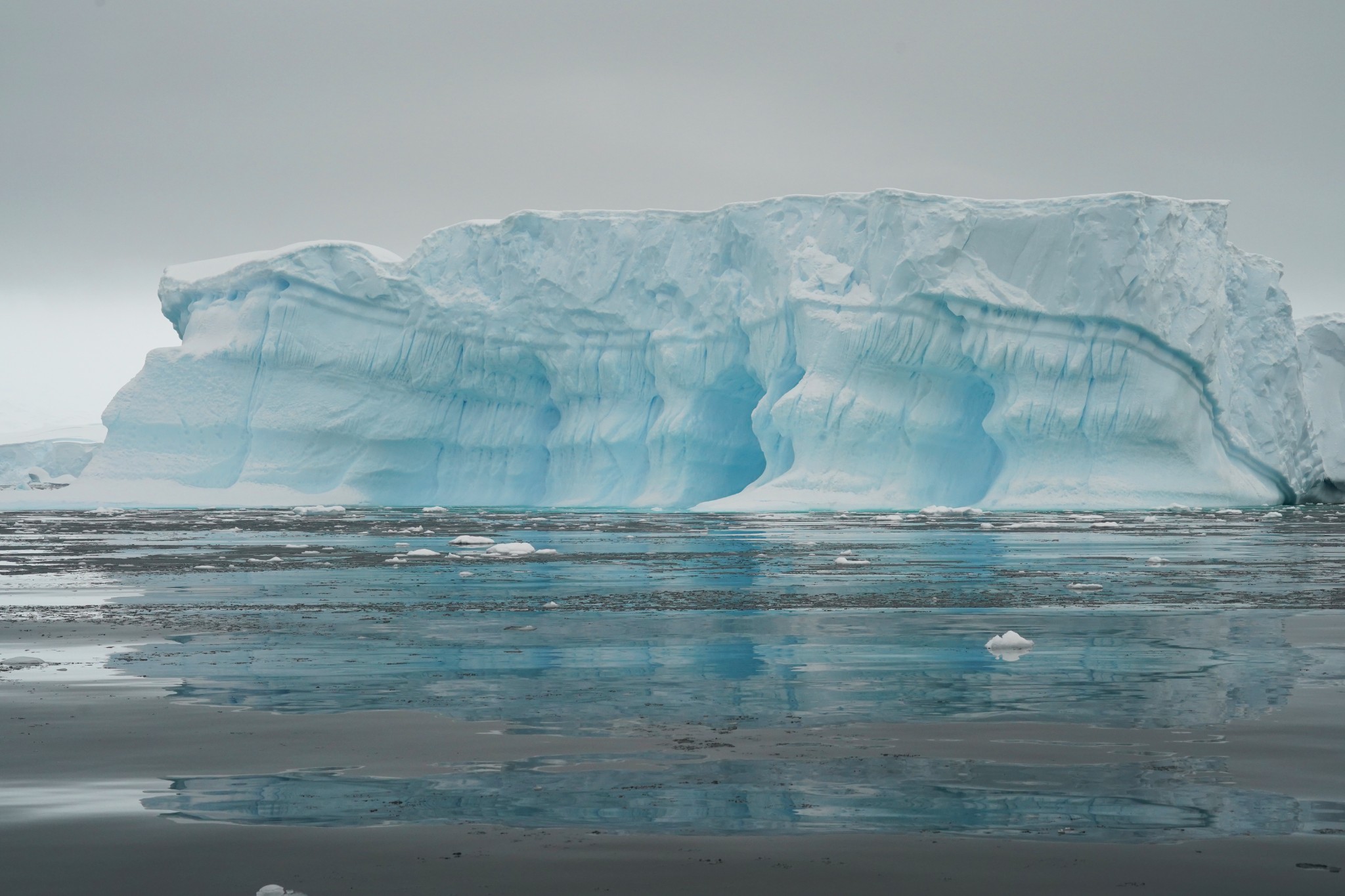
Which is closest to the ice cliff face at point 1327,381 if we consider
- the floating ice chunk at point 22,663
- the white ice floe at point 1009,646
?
the white ice floe at point 1009,646

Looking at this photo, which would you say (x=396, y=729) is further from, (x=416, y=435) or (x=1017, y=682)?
(x=416, y=435)

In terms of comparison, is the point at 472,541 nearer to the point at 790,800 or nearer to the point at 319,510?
the point at 790,800

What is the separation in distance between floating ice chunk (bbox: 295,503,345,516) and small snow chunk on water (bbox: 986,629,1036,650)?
3112cm

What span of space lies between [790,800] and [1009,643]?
4.14 m

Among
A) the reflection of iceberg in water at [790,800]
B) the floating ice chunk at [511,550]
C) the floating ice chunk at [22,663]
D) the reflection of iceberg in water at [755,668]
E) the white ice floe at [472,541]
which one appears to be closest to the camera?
the reflection of iceberg in water at [790,800]

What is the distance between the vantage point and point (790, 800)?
4.50 meters

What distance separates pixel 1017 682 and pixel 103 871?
4788 mm

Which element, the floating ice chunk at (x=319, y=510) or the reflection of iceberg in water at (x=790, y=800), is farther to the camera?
the floating ice chunk at (x=319, y=510)

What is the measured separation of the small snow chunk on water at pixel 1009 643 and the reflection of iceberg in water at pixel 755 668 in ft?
0.34

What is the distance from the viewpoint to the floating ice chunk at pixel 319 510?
38.0m

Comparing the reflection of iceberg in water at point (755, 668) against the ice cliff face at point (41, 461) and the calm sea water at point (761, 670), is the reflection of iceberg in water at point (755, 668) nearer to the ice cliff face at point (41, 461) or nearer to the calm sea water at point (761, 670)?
the calm sea water at point (761, 670)

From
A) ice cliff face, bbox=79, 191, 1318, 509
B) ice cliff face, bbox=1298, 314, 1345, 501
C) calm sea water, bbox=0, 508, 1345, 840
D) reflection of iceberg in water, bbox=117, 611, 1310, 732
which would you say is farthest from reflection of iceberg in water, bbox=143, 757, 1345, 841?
ice cliff face, bbox=1298, 314, 1345, 501

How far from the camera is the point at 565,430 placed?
1751 inches

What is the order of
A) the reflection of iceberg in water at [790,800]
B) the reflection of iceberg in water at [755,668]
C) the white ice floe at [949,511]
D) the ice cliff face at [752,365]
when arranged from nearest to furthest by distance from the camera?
the reflection of iceberg in water at [790,800]
the reflection of iceberg in water at [755,668]
the white ice floe at [949,511]
the ice cliff face at [752,365]
